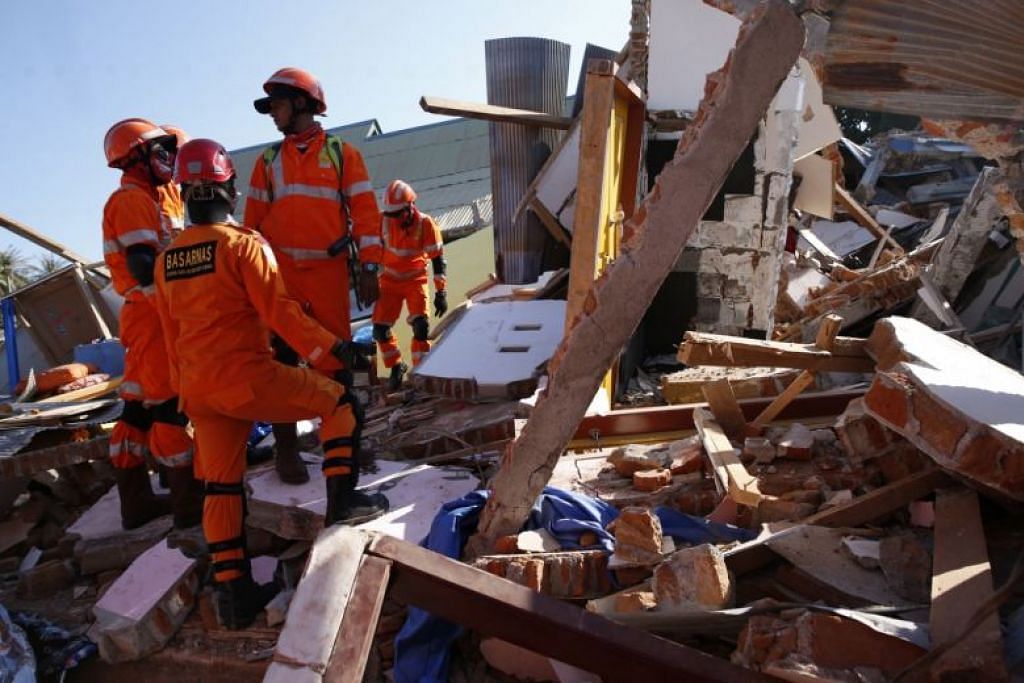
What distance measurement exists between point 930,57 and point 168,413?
391cm

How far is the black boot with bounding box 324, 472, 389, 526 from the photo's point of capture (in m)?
3.34

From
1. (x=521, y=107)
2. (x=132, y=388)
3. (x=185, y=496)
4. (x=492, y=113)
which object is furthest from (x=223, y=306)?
(x=521, y=107)

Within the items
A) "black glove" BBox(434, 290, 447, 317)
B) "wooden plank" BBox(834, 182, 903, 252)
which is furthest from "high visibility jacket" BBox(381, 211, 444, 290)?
"wooden plank" BBox(834, 182, 903, 252)

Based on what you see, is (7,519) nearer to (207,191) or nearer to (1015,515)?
(207,191)

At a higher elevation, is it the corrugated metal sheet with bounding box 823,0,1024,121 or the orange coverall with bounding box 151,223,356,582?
the corrugated metal sheet with bounding box 823,0,1024,121

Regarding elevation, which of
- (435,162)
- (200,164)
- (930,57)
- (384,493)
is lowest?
(435,162)

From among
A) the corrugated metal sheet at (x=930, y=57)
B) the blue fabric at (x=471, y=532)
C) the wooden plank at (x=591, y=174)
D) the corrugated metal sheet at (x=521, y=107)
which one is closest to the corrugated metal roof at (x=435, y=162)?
the corrugated metal sheet at (x=521, y=107)

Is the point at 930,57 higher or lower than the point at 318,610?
higher

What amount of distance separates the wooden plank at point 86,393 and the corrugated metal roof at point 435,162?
1089cm

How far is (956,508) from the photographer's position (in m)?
2.48

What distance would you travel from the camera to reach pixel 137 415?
166 inches

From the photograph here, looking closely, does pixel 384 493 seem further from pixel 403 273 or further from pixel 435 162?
pixel 435 162

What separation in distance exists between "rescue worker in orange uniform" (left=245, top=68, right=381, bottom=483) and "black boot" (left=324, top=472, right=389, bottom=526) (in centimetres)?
65

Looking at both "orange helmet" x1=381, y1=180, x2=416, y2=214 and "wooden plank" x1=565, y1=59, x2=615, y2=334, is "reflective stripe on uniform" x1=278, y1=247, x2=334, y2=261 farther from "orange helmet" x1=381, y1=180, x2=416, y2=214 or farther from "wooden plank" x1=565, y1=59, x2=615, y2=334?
"orange helmet" x1=381, y1=180, x2=416, y2=214
